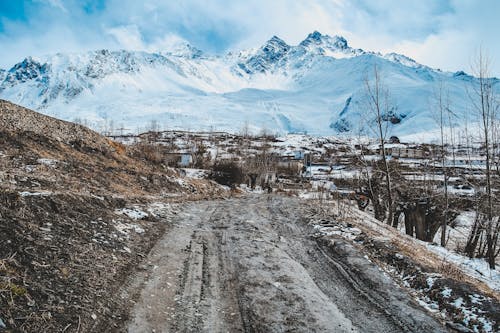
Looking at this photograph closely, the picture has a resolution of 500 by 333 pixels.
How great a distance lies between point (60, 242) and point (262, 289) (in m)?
3.92

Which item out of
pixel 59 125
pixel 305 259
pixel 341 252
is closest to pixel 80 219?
pixel 305 259

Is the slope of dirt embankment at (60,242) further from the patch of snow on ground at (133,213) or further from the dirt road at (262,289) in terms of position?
the dirt road at (262,289)

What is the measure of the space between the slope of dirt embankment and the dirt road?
2.10ft

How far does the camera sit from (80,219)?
884 centimetres

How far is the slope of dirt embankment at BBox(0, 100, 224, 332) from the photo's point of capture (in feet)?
16.7

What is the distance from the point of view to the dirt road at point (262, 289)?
600 cm

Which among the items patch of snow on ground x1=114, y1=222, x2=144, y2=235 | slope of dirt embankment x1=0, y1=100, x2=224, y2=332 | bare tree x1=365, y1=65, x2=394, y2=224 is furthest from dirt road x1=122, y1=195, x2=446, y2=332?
bare tree x1=365, y1=65, x2=394, y2=224

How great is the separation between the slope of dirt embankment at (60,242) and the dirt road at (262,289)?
639 millimetres

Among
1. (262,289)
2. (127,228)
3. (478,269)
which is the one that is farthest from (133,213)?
(478,269)

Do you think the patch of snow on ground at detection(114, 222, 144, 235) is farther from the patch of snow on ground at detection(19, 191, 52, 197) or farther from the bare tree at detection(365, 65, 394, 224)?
the bare tree at detection(365, 65, 394, 224)

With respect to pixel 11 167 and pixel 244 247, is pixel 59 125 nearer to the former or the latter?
pixel 11 167

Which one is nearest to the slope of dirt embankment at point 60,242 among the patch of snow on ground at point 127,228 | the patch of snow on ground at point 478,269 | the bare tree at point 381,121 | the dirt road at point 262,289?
the patch of snow on ground at point 127,228

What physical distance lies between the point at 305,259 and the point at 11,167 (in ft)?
37.5

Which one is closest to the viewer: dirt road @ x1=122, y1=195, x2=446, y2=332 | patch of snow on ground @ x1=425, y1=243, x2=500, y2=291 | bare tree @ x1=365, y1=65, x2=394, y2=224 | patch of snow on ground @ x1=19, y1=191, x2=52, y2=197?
dirt road @ x1=122, y1=195, x2=446, y2=332
